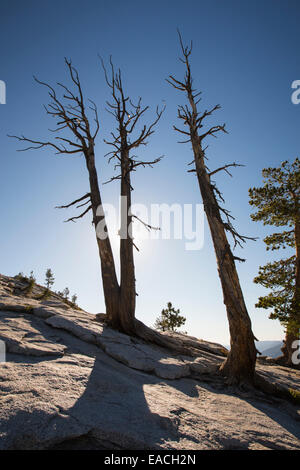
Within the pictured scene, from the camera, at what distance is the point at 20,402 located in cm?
302

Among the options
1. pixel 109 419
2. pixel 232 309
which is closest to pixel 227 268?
pixel 232 309

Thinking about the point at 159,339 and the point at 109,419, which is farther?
the point at 159,339

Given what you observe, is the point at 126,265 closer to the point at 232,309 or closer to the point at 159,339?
the point at 159,339

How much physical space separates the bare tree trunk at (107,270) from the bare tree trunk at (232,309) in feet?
11.7

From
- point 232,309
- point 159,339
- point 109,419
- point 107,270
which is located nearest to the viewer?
point 109,419

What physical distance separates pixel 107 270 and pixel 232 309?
14.1 feet

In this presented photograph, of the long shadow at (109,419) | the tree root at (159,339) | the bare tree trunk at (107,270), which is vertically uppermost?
the bare tree trunk at (107,270)

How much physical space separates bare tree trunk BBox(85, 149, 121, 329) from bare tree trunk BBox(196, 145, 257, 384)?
3.56m

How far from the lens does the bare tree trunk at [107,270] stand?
831 centimetres

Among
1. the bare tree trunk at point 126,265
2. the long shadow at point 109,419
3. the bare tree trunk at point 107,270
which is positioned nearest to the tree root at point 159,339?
the bare tree trunk at point 126,265

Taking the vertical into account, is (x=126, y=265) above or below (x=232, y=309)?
above

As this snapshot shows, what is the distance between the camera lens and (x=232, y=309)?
7.02 m

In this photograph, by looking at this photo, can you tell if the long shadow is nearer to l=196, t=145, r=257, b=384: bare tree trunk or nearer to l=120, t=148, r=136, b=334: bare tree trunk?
l=196, t=145, r=257, b=384: bare tree trunk

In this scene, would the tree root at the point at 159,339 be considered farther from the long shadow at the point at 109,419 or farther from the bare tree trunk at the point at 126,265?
the long shadow at the point at 109,419
